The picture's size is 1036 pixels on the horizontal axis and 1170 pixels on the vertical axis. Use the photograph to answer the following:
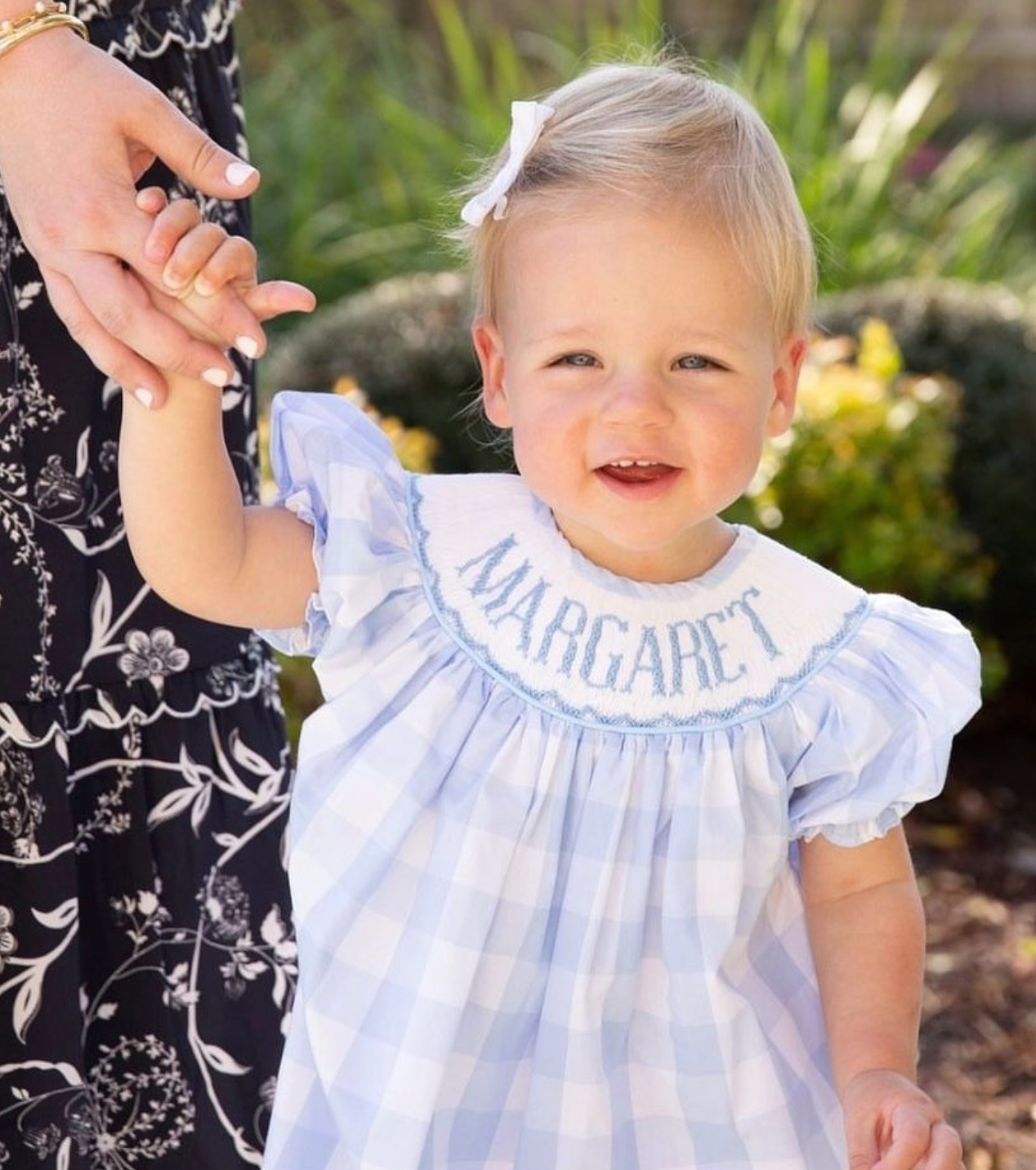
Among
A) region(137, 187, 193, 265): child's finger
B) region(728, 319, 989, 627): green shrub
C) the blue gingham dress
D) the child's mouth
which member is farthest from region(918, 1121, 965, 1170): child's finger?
region(728, 319, 989, 627): green shrub

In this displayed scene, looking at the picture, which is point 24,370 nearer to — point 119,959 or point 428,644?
point 428,644

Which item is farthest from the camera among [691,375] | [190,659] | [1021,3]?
[1021,3]

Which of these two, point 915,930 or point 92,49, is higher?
point 92,49

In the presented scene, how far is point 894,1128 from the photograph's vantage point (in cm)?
171

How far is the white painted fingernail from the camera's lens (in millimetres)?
1636

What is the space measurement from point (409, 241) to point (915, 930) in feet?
16.8

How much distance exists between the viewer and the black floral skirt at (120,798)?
1932 millimetres

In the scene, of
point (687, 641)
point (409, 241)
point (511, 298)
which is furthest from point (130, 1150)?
point (409, 241)

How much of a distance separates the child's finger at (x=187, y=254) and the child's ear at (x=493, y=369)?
41 centimetres

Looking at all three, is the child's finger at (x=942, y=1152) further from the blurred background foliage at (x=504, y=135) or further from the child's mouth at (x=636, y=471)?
the blurred background foliage at (x=504, y=135)

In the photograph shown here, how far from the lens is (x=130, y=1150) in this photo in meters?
2.14

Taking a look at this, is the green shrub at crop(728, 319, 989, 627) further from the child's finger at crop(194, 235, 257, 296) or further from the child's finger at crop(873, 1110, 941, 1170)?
the child's finger at crop(194, 235, 257, 296)

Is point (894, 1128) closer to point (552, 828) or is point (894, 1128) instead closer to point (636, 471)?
point (552, 828)

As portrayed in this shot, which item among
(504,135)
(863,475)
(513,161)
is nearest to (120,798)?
(513,161)
